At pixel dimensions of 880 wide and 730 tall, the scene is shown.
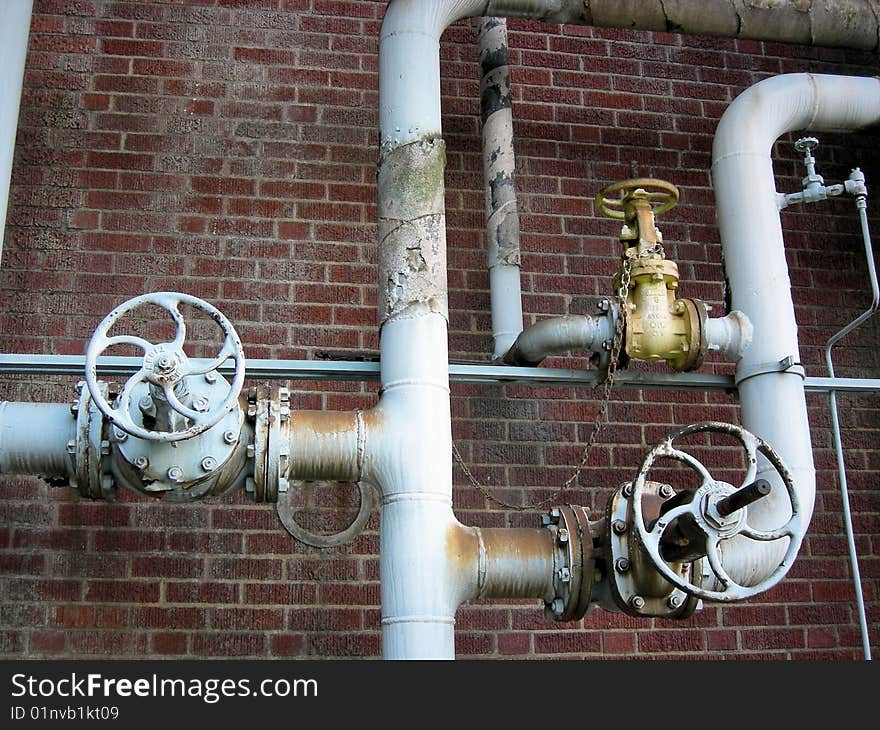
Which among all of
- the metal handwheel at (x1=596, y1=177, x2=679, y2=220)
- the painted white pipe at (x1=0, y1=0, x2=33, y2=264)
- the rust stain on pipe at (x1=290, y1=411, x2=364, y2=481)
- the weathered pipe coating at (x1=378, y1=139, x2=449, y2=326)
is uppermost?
the painted white pipe at (x1=0, y1=0, x2=33, y2=264)

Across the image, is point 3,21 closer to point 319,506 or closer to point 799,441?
point 319,506

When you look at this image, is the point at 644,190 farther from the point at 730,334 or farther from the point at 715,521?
the point at 715,521

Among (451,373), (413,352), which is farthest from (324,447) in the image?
(451,373)

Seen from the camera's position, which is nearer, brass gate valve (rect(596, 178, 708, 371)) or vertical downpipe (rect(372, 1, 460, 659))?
vertical downpipe (rect(372, 1, 460, 659))

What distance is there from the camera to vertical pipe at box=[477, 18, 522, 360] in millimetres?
3623

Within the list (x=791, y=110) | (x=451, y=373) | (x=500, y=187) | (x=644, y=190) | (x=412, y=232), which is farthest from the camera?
(x=500, y=187)

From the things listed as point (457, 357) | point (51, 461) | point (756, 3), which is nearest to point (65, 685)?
point (51, 461)

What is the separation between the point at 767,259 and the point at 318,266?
1.54 m

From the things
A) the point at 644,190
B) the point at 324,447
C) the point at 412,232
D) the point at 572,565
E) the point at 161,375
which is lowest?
the point at 572,565

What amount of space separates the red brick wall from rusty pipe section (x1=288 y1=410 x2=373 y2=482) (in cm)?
85

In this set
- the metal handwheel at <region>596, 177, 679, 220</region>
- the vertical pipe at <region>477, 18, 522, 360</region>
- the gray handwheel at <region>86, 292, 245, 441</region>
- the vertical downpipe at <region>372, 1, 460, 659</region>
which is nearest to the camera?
the gray handwheel at <region>86, 292, 245, 441</region>

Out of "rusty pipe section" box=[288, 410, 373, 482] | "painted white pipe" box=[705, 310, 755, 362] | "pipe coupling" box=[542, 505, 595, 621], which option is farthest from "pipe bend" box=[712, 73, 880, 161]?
"rusty pipe section" box=[288, 410, 373, 482]

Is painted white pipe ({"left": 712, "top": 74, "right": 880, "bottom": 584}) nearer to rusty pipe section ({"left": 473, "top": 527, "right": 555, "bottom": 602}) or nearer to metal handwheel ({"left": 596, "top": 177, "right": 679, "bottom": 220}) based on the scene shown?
metal handwheel ({"left": 596, "top": 177, "right": 679, "bottom": 220})

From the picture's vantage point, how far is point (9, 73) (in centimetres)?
304
